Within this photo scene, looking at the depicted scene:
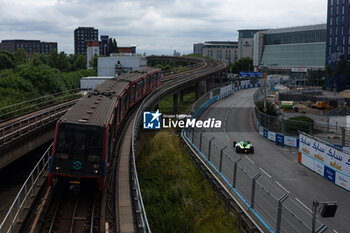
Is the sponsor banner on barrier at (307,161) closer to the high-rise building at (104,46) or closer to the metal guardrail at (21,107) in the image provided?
the metal guardrail at (21,107)

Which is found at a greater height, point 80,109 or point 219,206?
point 80,109

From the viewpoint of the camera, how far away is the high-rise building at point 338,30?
99.8m

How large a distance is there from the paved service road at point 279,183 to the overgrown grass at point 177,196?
5.68 feet

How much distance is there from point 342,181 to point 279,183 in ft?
12.7

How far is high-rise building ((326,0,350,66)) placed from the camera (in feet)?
327

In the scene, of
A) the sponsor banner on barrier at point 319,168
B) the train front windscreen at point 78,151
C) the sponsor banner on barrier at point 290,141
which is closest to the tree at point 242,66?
the sponsor banner on barrier at point 290,141

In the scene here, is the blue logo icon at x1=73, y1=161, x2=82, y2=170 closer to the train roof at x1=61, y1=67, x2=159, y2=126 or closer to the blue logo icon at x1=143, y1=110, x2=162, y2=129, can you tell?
the train roof at x1=61, y1=67, x2=159, y2=126

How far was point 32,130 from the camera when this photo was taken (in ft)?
90.4

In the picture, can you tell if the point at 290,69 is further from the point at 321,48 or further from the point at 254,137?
the point at 254,137

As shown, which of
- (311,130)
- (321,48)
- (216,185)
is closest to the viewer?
(216,185)

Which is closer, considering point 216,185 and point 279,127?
point 216,185

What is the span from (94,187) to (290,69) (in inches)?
5174

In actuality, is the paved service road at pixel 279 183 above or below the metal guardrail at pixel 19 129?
below

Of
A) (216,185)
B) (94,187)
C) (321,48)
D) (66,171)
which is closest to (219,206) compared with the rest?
(216,185)
